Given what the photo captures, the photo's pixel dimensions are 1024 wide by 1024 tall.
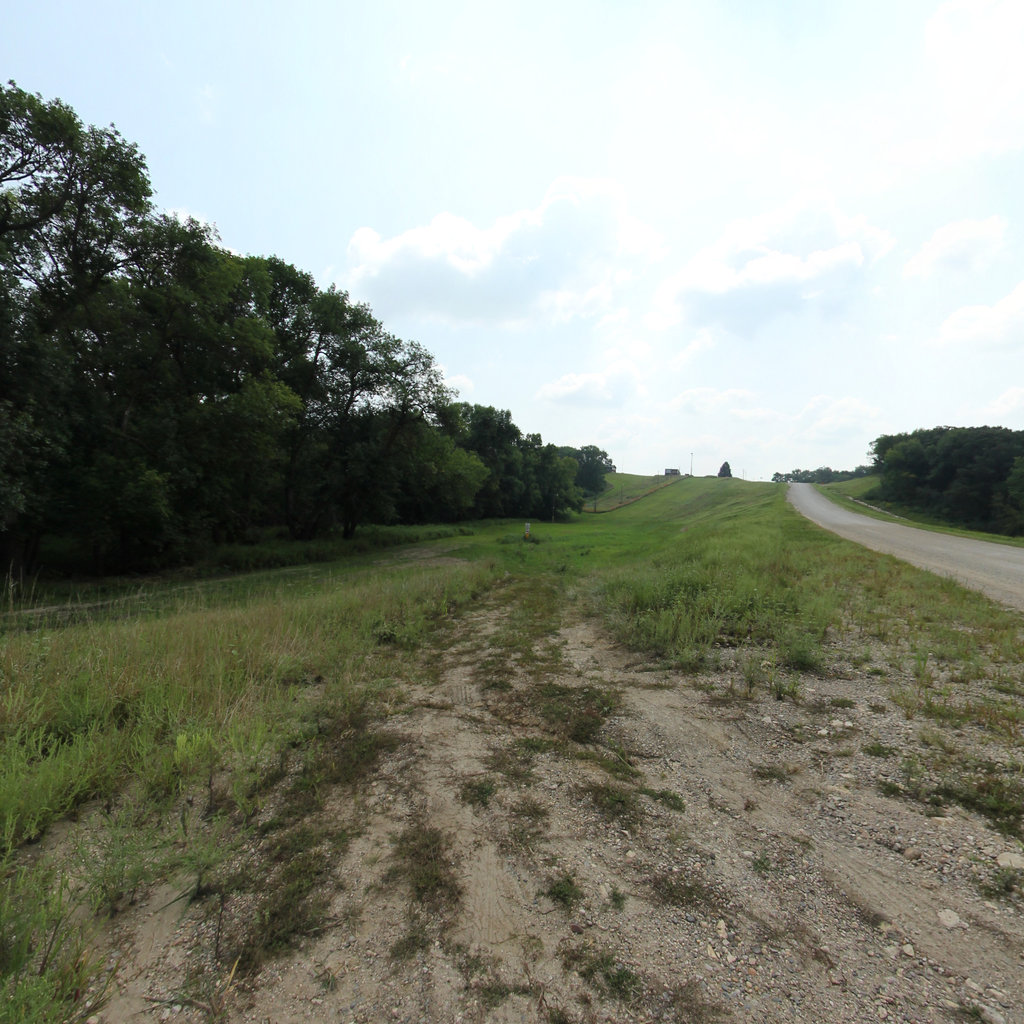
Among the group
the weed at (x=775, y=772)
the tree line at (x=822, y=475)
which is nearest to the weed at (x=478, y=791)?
the weed at (x=775, y=772)

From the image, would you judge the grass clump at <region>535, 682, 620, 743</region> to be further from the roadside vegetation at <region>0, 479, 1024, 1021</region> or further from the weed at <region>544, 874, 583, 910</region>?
the weed at <region>544, 874, 583, 910</region>

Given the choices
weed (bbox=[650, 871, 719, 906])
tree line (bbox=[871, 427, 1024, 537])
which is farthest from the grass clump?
tree line (bbox=[871, 427, 1024, 537])

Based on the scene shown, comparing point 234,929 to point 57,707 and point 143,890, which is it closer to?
point 143,890

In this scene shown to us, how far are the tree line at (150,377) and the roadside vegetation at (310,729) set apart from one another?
308 inches

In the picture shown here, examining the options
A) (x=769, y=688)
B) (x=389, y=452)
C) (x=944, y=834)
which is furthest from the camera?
(x=389, y=452)

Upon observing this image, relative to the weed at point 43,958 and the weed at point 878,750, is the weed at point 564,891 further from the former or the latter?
the weed at point 878,750

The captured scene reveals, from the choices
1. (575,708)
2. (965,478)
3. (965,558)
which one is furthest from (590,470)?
(575,708)

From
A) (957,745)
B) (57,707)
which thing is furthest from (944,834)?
(57,707)

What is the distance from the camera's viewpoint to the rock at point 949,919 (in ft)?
8.29

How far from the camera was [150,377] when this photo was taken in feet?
62.6

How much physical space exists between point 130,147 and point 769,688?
2503cm

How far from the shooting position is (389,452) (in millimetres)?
28484

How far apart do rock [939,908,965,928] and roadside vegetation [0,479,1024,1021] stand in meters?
1.14

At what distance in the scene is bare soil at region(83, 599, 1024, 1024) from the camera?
Answer: 2.21 metres
